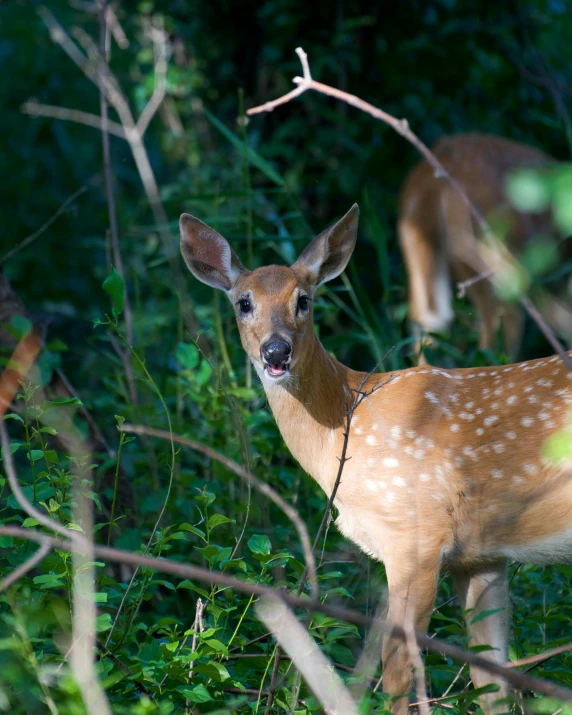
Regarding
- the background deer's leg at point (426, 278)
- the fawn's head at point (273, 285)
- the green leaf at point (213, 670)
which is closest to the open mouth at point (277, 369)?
the fawn's head at point (273, 285)

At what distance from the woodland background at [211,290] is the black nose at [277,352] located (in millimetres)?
222

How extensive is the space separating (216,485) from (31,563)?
7.42 feet

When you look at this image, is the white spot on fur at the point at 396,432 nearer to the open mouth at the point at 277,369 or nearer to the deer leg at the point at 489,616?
the open mouth at the point at 277,369

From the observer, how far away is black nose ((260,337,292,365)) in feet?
13.0

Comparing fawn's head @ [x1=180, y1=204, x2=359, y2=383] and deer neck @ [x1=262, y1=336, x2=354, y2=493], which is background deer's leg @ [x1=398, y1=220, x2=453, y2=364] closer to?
fawn's head @ [x1=180, y1=204, x2=359, y2=383]

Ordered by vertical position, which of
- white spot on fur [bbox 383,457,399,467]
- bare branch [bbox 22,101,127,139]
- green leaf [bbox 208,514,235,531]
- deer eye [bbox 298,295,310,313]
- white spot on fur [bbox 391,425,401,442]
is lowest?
green leaf [bbox 208,514,235,531]

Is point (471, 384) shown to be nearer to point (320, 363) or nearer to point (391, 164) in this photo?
point (320, 363)

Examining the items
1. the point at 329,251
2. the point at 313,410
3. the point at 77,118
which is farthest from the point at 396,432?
the point at 77,118

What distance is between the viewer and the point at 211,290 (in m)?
7.18

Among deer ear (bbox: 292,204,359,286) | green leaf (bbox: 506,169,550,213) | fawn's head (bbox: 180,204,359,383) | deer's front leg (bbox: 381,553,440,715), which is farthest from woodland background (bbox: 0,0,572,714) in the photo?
green leaf (bbox: 506,169,550,213)

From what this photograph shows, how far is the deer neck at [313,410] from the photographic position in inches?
167

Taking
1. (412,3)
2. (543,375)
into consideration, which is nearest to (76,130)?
(412,3)

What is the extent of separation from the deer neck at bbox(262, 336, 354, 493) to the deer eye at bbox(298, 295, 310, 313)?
5.6 inches

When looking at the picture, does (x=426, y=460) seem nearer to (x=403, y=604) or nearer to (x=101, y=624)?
(x=403, y=604)
